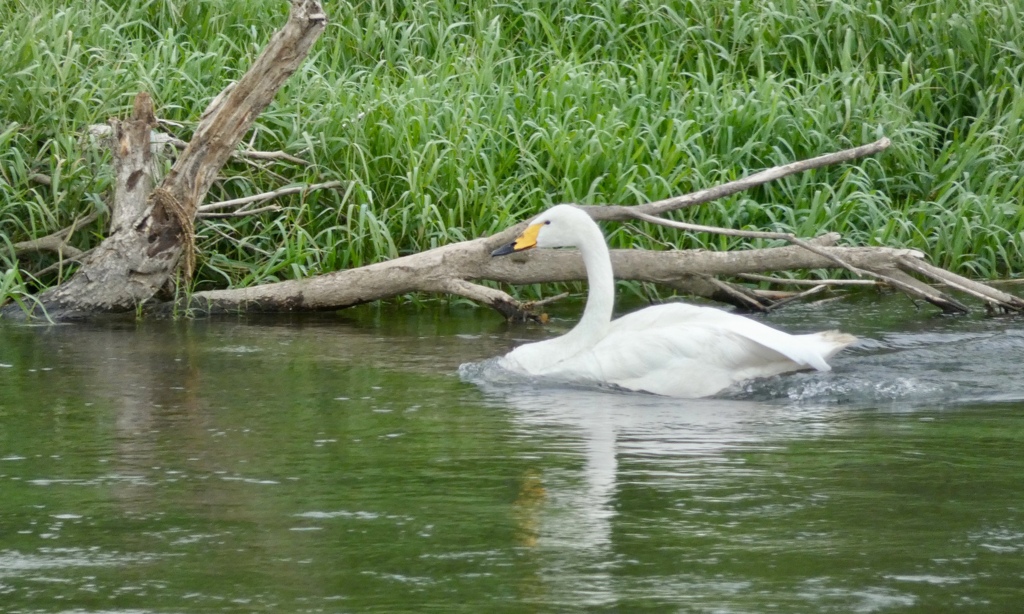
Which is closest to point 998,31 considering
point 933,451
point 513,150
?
point 513,150

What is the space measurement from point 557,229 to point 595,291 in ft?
1.20

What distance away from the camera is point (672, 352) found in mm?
6160

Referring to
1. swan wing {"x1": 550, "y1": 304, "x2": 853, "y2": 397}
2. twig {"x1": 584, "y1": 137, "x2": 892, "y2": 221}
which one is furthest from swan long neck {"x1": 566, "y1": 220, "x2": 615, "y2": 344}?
twig {"x1": 584, "y1": 137, "x2": 892, "y2": 221}

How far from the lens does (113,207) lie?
8.62 m

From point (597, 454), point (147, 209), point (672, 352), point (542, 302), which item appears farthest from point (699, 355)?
point (147, 209)

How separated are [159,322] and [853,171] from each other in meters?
4.58

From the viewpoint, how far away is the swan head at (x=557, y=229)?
Answer: 684cm

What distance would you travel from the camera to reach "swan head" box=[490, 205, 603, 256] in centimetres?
684

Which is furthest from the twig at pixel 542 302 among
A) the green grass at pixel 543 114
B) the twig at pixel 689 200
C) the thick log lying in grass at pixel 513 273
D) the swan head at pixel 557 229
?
the swan head at pixel 557 229

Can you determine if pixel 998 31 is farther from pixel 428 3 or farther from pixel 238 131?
pixel 238 131

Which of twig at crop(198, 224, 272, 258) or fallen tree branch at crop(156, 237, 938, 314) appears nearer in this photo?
fallen tree branch at crop(156, 237, 938, 314)

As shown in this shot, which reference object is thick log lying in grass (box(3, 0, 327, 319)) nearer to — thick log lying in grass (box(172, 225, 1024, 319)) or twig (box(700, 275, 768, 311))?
thick log lying in grass (box(172, 225, 1024, 319))

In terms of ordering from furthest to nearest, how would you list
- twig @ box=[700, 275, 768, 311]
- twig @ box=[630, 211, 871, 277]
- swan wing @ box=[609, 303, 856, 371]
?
twig @ box=[700, 275, 768, 311]
twig @ box=[630, 211, 871, 277]
swan wing @ box=[609, 303, 856, 371]

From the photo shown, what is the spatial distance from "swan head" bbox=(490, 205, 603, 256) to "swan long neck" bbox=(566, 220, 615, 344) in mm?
28
